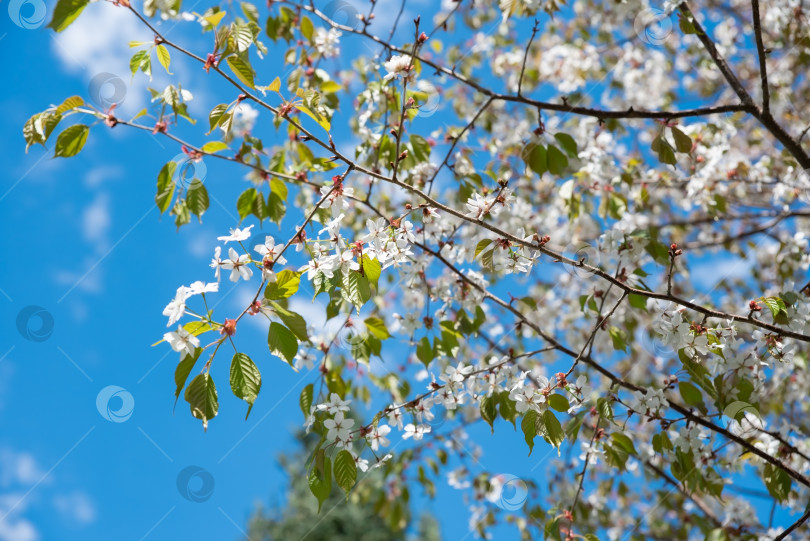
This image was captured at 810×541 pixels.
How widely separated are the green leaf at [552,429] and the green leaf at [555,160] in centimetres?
96

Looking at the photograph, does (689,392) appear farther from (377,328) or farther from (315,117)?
(315,117)

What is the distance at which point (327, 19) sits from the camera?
7.65ft

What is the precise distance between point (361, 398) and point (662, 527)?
6.21 feet

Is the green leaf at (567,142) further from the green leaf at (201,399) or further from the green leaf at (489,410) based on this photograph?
the green leaf at (201,399)

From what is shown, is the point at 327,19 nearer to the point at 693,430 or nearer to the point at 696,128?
the point at 696,128

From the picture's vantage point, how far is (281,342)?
1397 mm

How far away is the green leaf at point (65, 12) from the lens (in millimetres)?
1518

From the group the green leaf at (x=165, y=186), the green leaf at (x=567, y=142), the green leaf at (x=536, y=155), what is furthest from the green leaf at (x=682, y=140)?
the green leaf at (x=165, y=186)

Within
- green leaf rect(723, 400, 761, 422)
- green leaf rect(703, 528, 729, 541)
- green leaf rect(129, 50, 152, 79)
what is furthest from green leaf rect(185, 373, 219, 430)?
green leaf rect(703, 528, 729, 541)

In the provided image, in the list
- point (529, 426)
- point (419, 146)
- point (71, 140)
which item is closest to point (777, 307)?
point (529, 426)

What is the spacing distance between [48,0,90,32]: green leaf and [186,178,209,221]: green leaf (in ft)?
1.74

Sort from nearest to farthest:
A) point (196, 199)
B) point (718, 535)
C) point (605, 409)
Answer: point (605, 409) < point (196, 199) < point (718, 535)

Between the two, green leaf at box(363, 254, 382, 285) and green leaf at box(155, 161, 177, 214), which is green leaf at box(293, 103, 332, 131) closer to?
green leaf at box(363, 254, 382, 285)

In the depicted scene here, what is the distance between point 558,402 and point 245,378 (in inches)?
30.0
